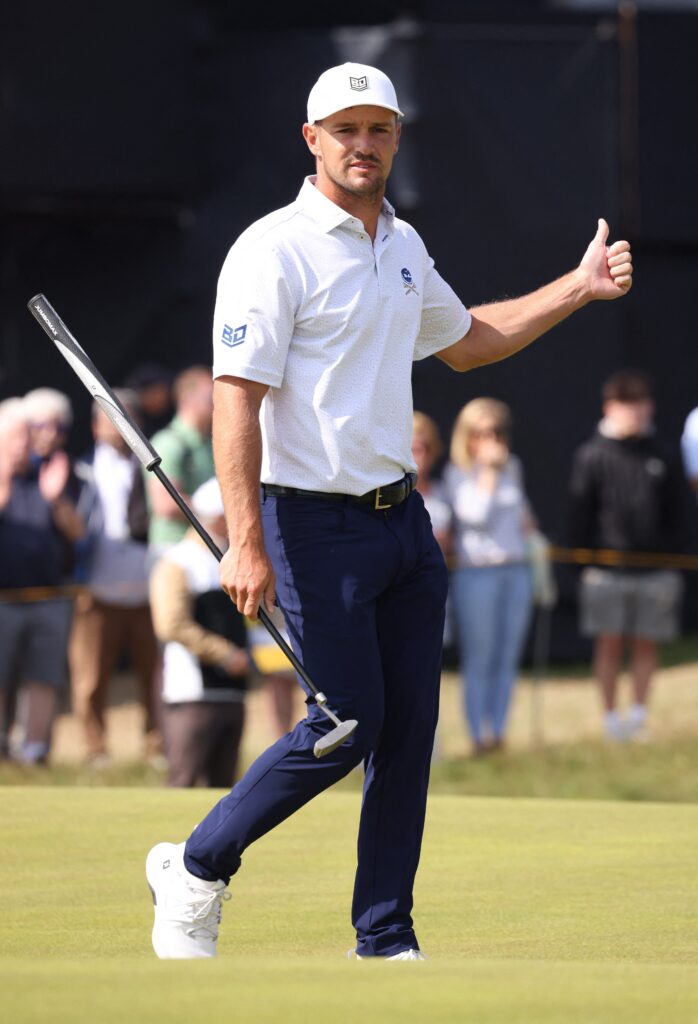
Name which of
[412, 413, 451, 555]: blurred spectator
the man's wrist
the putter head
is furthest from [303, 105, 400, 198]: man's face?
[412, 413, 451, 555]: blurred spectator

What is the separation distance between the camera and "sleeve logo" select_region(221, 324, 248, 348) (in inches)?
174

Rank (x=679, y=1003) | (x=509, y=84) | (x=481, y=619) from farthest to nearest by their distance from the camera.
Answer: (x=509, y=84), (x=481, y=619), (x=679, y=1003)

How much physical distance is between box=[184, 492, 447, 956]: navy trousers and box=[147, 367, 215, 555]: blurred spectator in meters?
5.38

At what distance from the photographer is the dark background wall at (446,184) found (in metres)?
13.6

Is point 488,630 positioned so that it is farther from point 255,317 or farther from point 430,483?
point 255,317

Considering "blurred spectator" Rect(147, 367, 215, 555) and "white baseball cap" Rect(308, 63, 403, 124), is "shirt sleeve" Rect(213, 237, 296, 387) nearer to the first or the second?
"white baseball cap" Rect(308, 63, 403, 124)

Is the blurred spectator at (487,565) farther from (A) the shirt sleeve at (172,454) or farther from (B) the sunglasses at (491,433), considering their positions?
(A) the shirt sleeve at (172,454)

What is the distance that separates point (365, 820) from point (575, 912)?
85 cm

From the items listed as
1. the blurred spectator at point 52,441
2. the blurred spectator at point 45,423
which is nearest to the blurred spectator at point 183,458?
the blurred spectator at point 52,441

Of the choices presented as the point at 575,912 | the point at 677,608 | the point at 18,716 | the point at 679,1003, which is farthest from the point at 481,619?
the point at 679,1003

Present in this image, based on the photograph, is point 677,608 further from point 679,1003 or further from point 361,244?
point 679,1003

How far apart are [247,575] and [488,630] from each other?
21.1ft

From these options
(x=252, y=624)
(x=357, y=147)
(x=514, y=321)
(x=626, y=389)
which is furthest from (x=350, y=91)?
(x=626, y=389)

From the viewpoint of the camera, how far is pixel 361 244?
459cm
